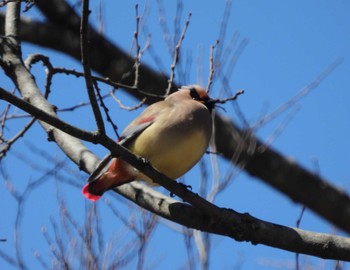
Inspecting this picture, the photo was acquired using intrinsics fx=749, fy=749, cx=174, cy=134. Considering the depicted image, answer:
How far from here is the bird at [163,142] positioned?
12.8ft

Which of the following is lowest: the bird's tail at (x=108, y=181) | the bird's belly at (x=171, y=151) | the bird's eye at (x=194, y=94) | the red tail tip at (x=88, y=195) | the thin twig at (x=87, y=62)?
the thin twig at (x=87, y=62)

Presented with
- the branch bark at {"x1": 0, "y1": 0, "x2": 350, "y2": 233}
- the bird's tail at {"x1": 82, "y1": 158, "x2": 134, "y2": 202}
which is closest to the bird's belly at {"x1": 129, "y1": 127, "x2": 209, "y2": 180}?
the bird's tail at {"x1": 82, "y1": 158, "x2": 134, "y2": 202}

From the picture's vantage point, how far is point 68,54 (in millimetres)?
6863

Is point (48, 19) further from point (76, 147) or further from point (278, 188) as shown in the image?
point (76, 147)

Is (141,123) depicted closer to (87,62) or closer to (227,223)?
(227,223)

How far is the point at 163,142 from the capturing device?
3887 mm

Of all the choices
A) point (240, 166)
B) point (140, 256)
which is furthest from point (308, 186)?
point (140, 256)

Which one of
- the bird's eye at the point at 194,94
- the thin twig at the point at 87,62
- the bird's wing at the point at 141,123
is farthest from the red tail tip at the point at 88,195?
the thin twig at the point at 87,62

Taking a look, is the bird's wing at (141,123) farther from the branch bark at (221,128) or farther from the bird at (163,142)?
the branch bark at (221,128)

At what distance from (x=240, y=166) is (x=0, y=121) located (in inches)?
71.2

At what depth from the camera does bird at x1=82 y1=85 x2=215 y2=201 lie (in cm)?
389

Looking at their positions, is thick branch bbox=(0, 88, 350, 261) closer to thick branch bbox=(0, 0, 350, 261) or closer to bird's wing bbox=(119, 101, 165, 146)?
thick branch bbox=(0, 0, 350, 261)

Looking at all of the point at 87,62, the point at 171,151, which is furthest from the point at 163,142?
the point at 87,62

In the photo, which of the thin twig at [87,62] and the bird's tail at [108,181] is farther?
the bird's tail at [108,181]
